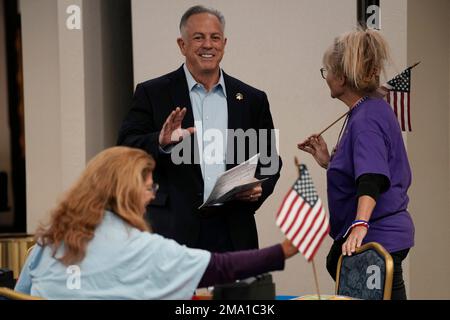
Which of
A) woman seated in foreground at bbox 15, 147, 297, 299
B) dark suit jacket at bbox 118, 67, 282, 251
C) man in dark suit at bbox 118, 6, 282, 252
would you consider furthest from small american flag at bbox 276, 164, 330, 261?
dark suit jacket at bbox 118, 67, 282, 251

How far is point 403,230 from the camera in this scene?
383 centimetres

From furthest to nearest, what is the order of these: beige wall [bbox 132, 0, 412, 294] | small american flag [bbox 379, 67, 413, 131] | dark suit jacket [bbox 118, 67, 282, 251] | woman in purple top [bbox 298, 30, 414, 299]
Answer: beige wall [bbox 132, 0, 412, 294] < small american flag [bbox 379, 67, 413, 131] < dark suit jacket [bbox 118, 67, 282, 251] < woman in purple top [bbox 298, 30, 414, 299]

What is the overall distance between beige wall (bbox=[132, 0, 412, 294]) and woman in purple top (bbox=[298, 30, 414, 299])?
2.28 m

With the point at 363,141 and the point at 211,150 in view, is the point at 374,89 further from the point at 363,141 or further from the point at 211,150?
the point at 211,150

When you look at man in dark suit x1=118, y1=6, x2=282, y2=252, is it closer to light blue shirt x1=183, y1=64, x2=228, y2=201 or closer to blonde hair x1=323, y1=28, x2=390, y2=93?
light blue shirt x1=183, y1=64, x2=228, y2=201

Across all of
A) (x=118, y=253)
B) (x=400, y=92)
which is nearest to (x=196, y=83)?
(x=400, y=92)

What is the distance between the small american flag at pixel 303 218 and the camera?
2861 millimetres

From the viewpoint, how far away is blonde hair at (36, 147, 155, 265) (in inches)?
111

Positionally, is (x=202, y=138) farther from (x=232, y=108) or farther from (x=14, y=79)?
(x=14, y=79)

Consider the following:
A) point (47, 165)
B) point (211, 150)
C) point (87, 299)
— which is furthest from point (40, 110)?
point (87, 299)

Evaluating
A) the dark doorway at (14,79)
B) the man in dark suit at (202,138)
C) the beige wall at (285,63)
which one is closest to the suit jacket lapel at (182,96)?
the man in dark suit at (202,138)

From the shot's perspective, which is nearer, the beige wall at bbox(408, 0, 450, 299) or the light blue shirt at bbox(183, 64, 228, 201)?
the light blue shirt at bbox(183, 64, 228, 201)

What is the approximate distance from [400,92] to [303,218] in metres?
2.18

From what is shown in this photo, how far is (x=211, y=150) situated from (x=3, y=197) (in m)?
3.23
